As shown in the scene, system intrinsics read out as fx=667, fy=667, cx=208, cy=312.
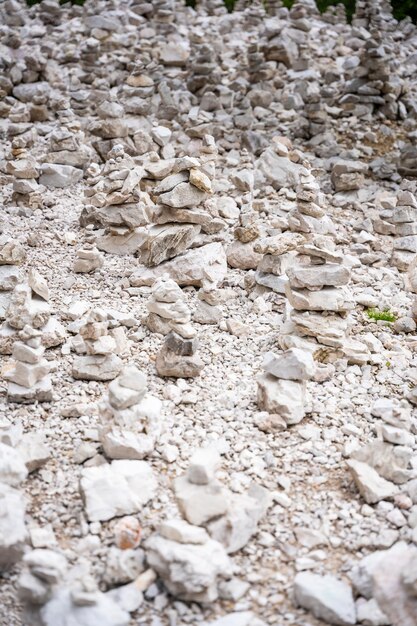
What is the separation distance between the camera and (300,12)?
56.5 feet

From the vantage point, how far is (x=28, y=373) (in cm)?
576

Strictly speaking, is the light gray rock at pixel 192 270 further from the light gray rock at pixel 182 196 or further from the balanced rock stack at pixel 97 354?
the balanced rock stack at pixel 97 354

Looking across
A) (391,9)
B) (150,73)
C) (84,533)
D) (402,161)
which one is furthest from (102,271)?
(391,9)

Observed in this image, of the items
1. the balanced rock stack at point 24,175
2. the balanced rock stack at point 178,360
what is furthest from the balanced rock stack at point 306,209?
the balanced rock stack at point 24,175

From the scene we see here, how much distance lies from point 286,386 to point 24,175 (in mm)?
5666

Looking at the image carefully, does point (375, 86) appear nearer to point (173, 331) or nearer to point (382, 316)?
point (382, 316)

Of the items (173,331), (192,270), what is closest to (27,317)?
(173,331)

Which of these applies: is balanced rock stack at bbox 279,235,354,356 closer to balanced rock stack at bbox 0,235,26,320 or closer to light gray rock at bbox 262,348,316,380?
light gray rock at bbox 262,348,316,380

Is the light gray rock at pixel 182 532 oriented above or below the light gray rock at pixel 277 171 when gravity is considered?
above

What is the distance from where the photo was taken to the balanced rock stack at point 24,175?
920 cm

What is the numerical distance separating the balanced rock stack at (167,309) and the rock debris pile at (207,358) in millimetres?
28

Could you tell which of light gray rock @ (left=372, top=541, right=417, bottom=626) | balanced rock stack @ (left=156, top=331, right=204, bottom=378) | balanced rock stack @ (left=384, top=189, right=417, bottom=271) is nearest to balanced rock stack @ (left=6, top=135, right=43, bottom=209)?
balanced rock stack @ (left=156, top=331, right=204, bottom=378)

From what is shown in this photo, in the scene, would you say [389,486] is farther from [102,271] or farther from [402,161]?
[402,161]

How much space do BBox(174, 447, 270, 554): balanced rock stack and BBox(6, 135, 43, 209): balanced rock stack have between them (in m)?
5.69
